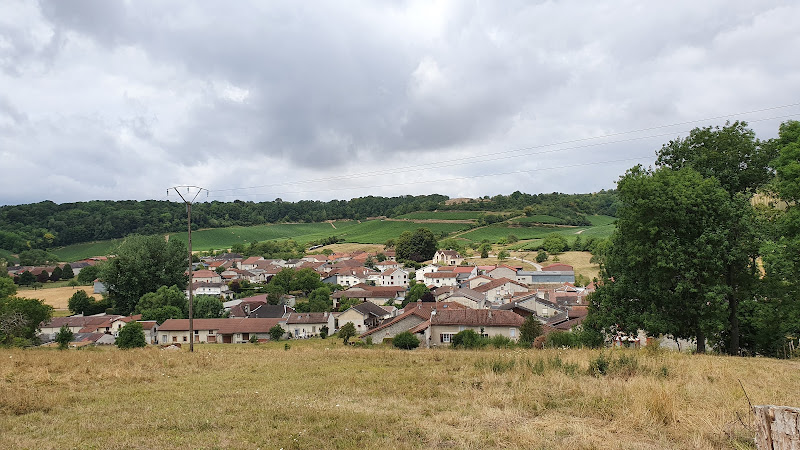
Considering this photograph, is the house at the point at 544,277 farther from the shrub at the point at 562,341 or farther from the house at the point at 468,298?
the shrub at the point at 562,341

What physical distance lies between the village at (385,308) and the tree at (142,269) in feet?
13.9

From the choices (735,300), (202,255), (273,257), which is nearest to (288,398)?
(735,300)

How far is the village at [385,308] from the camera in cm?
4019

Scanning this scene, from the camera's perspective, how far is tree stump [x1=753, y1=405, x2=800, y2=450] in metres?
3.96

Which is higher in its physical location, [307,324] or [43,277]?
[43,277]

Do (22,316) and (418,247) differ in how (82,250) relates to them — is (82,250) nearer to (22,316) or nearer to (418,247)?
(418,247)

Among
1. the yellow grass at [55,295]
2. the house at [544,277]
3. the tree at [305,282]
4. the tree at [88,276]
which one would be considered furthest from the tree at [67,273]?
the house at [544,277]

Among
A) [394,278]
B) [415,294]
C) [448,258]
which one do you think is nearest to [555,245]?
[448,258]

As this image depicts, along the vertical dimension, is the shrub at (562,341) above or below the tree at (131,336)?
above

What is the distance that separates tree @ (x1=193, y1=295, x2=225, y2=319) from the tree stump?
227 ft

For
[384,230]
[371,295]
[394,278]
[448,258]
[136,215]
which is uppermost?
[136,215]

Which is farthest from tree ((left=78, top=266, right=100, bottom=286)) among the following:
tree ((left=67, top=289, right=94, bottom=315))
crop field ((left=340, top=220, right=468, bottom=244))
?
crop field ((left=340, top=220, right=468, bottom=244))

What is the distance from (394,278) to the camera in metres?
Answer: 103

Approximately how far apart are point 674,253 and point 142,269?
6435 cm
